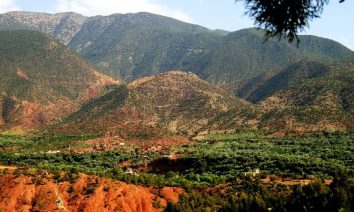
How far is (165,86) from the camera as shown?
17000 centimetres

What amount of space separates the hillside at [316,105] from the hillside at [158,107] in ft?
30.4

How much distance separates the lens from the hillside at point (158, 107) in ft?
445

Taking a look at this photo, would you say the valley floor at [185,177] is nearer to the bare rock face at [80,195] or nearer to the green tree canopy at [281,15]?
the bare rock face at [80,195]

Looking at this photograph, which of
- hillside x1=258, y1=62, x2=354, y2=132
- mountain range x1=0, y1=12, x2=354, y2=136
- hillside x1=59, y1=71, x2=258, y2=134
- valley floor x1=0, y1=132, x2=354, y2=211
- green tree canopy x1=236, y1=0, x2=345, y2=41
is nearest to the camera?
green tree canopy x1=236, y1=0, x2=345, y2=41

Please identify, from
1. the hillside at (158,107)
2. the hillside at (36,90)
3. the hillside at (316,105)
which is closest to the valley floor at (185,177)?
the hillside at (316,105)

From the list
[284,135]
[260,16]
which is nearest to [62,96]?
[284,135]

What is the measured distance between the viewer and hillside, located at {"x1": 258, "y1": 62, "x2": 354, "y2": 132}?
373ft

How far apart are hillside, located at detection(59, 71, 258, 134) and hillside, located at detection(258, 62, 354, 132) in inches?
364

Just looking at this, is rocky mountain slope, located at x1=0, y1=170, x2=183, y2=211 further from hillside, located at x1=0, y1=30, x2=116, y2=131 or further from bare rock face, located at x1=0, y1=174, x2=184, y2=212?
hillside, located at x1=0, y1=30, x2=116, y2=131

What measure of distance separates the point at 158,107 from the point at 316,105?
49806 mm

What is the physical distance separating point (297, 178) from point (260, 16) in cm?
5004

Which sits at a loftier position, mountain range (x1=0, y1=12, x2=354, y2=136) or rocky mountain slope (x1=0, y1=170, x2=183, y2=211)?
mountain range (x1=0, y1=12, x2=354, y2=136)

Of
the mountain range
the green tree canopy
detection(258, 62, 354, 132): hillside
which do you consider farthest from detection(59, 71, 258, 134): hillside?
the green tree canopy

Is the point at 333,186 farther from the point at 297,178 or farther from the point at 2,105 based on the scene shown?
the point at 2,105
